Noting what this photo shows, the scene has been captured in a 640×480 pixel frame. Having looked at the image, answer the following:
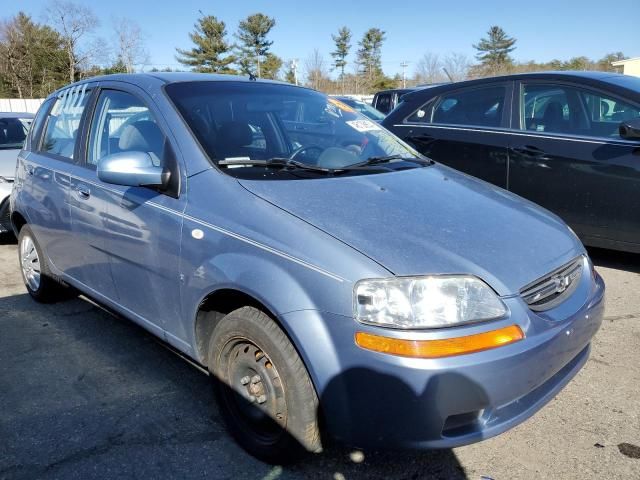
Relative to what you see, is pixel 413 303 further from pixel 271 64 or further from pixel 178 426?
pixel 271 64

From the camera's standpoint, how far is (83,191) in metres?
3.20

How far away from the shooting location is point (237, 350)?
235 cm

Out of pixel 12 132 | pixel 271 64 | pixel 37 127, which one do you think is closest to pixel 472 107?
pixel 37 127

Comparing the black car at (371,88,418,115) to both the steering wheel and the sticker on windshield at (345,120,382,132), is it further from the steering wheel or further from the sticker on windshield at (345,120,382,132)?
the steering wheel

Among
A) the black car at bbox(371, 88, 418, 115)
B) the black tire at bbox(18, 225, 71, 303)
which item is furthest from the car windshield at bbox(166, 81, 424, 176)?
the black car at bbox(371, 88, 418, 115)

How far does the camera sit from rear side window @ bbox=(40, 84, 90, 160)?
3545mm

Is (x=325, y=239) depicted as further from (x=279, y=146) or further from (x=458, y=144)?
(x=458, y=144)

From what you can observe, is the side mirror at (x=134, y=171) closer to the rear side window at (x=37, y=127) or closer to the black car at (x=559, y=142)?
the rear side window at (x=37, y=127)

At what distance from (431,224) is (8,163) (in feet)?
18.5

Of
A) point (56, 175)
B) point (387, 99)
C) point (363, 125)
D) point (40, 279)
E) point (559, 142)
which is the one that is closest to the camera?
point (363, 125)

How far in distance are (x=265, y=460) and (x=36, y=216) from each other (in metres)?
2.63

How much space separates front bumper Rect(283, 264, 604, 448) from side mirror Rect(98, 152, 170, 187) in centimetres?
103

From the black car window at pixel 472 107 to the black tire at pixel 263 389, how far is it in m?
3.76

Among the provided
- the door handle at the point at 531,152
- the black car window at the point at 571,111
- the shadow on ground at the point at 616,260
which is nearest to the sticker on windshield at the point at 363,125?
the door handle at the point at 531,152
